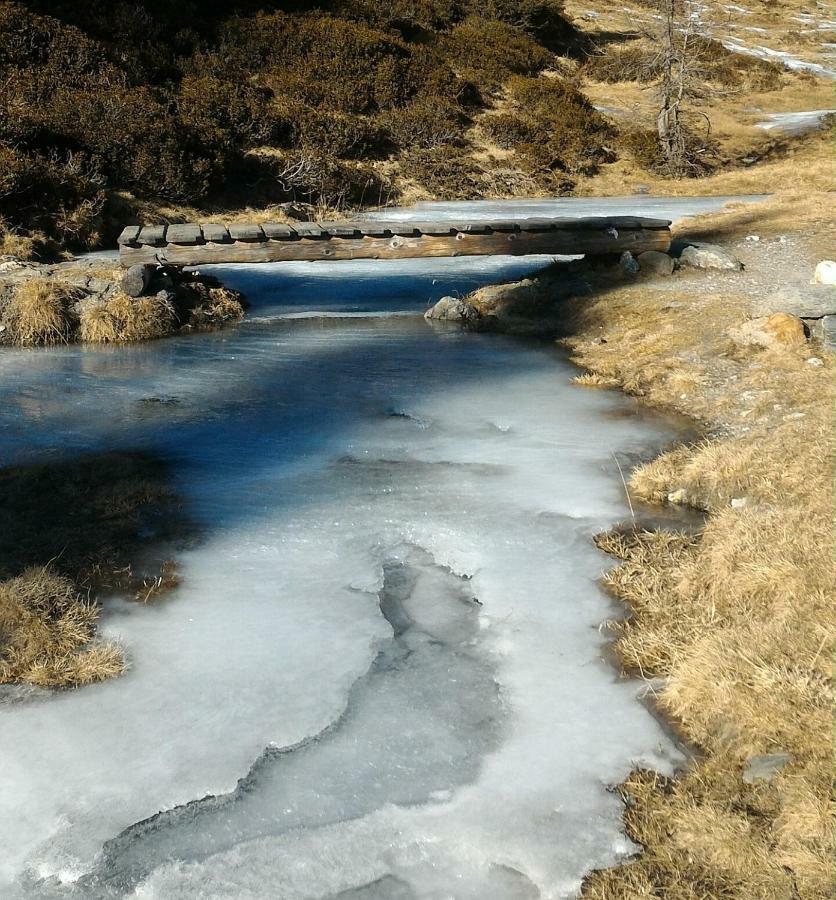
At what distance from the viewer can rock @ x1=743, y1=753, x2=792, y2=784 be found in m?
3.39

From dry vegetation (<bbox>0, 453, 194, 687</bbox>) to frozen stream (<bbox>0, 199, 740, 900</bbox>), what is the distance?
162 millimetres

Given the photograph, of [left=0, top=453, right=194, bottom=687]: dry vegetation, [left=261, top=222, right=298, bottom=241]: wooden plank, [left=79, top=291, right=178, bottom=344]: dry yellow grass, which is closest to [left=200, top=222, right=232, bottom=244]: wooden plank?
[left=261, top=222, right=298, bottom=241]: wooden plank

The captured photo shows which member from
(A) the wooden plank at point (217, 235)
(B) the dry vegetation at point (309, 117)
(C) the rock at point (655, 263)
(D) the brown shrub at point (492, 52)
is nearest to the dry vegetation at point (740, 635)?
(C) the rock at point (655, 263)

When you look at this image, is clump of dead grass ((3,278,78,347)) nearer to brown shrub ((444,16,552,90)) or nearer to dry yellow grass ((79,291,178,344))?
dry yellow grass ((79,291,178,344))

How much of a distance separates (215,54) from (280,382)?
15.5 metres

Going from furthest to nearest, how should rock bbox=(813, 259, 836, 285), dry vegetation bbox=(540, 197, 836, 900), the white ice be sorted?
the white ice < rock bbox=(813, 259, 836, 285) < dry vegetation bbox=(540, 197, 836, 900)

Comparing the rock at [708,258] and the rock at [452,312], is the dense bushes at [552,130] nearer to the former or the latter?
the rock at [708,258]

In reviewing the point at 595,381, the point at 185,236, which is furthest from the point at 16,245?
the point at 595,381

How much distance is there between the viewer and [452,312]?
459 inches

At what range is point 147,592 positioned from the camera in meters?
4.93

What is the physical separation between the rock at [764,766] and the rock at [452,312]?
857 cm

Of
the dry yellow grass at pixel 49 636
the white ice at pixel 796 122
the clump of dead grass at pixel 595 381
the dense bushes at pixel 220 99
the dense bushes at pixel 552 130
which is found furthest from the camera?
the white ice at pixel 796 122

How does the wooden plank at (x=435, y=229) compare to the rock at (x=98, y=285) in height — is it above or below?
above

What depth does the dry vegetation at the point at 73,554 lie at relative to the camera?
423cm
